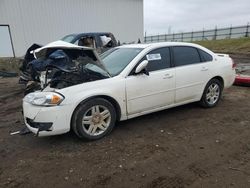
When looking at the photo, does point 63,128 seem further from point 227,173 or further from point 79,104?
point 227,173

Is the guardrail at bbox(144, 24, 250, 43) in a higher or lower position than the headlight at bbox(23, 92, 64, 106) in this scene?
lower

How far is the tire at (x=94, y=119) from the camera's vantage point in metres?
4.09

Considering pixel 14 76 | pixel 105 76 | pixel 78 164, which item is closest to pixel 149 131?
pixel 105 76

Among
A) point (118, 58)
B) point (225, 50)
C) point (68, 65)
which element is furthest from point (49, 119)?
point (225, 50)

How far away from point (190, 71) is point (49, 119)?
→ 2937mm

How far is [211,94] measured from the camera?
5824mm

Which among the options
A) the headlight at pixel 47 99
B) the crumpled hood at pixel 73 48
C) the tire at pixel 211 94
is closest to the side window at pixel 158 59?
the crumpled hood at pixel 73 48

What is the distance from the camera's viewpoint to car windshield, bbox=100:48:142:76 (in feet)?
15.5

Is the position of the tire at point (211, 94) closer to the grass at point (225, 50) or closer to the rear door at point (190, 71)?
the rear door at point (190, 71)

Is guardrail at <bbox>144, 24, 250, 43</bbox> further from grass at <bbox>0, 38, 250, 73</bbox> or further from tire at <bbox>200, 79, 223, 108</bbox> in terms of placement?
tire at <bbox>200, 79, 223, 108</bbox>

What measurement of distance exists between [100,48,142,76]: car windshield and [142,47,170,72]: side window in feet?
0.81

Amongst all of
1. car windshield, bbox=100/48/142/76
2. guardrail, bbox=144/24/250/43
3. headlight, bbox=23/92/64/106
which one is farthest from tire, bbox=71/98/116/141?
guardrail, bbox=144/24/250/43

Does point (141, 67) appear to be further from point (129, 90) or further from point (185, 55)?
point (185, 55)

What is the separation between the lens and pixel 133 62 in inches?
184
